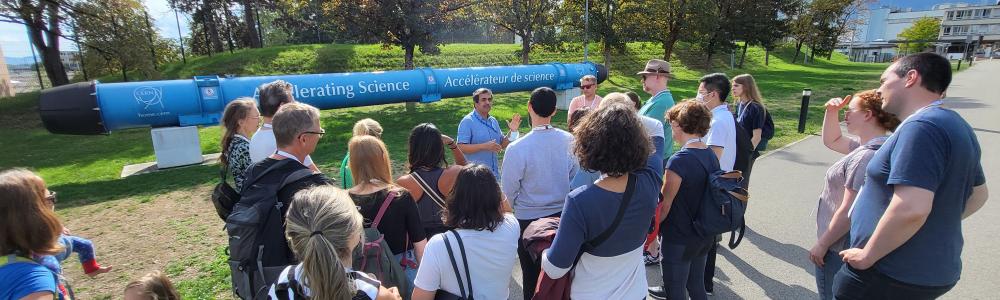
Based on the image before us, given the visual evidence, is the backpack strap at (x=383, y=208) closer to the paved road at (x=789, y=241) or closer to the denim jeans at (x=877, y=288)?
the paved road at (x=789, y=241)

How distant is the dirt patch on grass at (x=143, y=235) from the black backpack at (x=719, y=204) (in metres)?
4.28

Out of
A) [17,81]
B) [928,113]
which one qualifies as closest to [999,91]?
[928,113]

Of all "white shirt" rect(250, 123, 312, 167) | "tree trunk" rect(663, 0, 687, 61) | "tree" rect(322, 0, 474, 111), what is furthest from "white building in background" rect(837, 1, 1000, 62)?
"white shirt" rect(250, 123, 312, 167)

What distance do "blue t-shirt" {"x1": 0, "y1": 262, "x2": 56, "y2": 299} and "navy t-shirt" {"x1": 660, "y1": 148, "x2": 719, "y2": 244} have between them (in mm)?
2968

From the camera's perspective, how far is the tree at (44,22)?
1341 centimetres

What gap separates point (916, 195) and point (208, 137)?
12.0 metres

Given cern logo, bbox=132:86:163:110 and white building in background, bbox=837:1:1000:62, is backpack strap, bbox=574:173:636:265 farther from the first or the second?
white building in background, bbox=837:1:1000:62

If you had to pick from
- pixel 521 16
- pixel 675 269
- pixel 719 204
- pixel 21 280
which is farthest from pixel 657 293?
pixel 521 16

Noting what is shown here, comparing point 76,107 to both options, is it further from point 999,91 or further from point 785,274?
point 999,91

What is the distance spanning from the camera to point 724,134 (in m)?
3.51

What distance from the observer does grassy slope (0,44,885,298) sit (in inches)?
212

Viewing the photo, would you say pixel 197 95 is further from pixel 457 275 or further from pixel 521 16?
pixel 521 16

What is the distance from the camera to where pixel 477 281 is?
6.95ft

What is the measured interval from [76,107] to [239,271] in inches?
299
